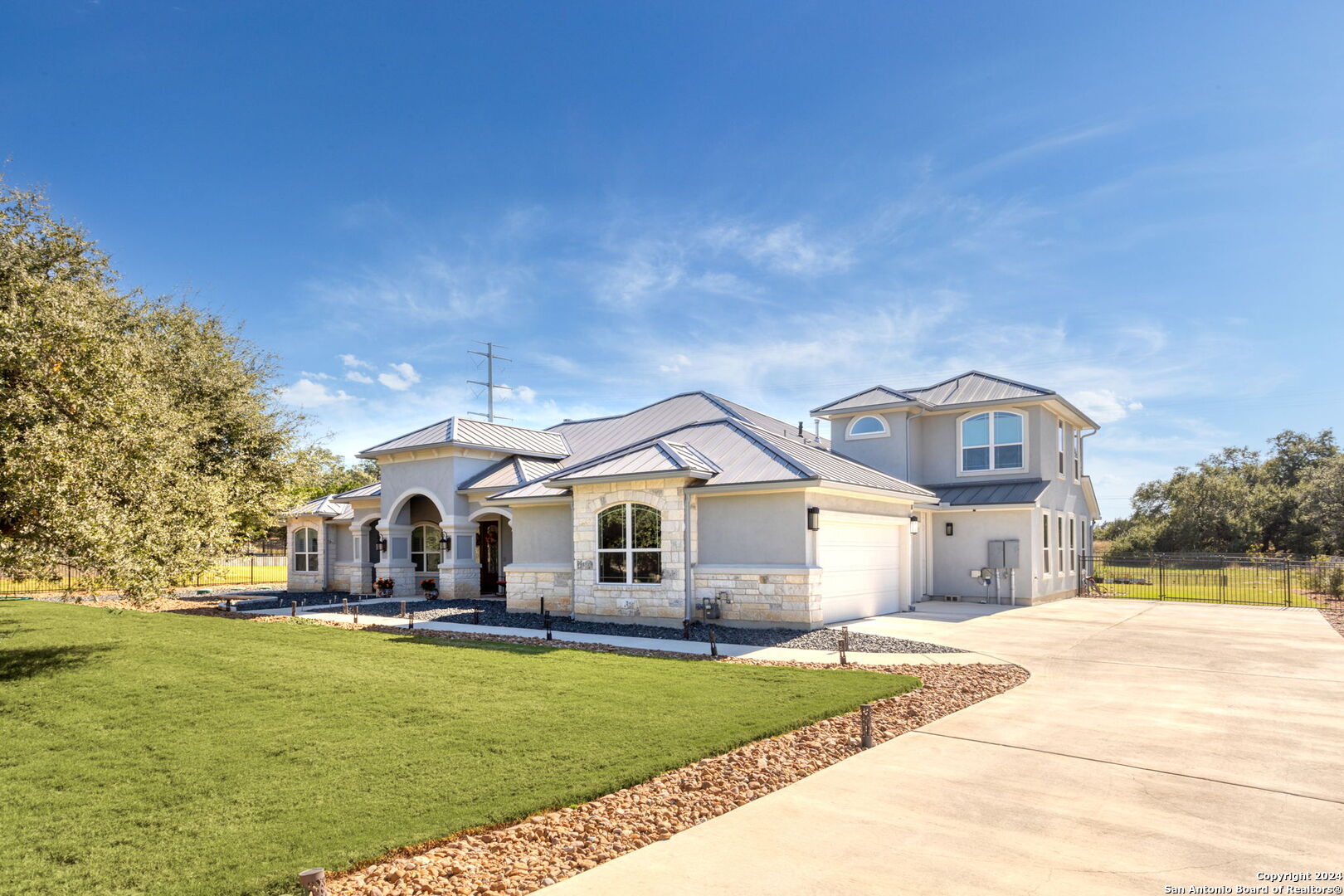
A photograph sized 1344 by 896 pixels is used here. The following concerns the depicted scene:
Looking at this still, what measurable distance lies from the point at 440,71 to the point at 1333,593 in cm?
3013

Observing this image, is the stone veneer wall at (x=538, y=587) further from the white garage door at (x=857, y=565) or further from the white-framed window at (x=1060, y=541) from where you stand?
the white-framed window at (x=1060, y=541)

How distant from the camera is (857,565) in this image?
17.1m

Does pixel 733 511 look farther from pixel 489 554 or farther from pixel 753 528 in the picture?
pixel 489 554

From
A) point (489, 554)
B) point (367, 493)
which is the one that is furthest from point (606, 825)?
point (367, 493)

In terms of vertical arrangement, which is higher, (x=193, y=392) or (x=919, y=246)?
(x=919, y=246)

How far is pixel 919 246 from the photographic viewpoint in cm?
1878

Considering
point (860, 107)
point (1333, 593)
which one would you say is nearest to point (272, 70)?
point (860, 107)

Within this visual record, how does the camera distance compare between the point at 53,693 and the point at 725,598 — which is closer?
the point at 53,693

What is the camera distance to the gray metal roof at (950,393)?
22.4 m

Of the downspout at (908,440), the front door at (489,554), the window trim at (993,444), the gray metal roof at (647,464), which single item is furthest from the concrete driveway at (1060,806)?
the front door at (489,554)

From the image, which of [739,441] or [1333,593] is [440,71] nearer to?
[739,441]

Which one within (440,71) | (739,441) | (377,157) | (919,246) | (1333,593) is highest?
(440,71)

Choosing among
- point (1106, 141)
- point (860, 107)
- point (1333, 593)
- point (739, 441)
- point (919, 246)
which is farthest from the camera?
point (1333, 593)

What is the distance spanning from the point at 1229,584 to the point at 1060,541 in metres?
11.3
